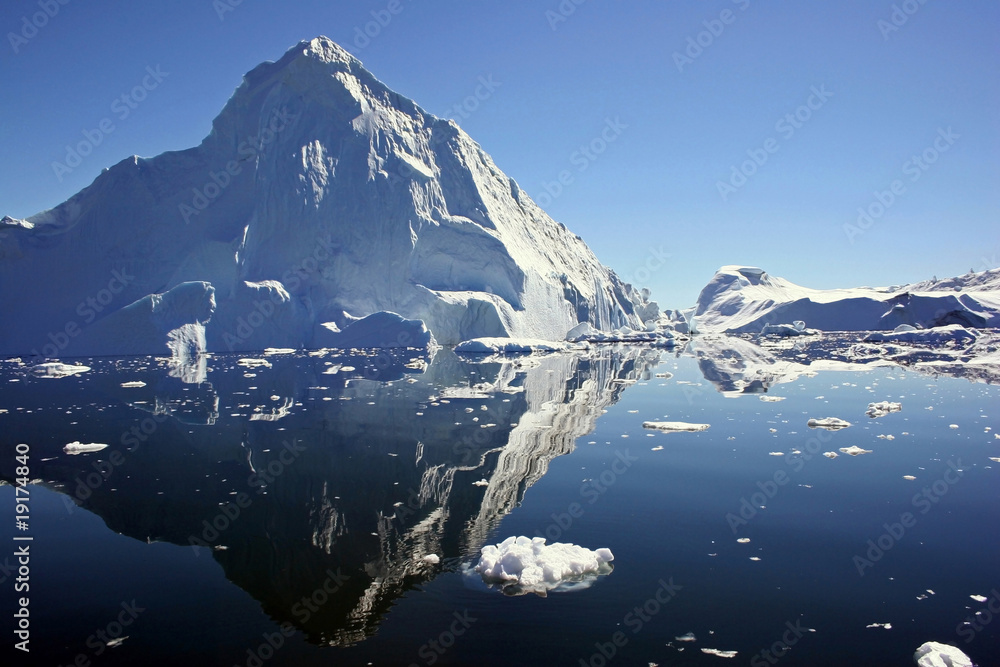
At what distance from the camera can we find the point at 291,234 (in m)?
27.5

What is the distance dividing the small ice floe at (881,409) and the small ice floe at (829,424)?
987 millimetres

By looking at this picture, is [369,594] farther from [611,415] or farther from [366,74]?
[366,74]

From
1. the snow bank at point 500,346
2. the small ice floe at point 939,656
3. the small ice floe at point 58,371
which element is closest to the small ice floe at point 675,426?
the small ice floe at point 939,656

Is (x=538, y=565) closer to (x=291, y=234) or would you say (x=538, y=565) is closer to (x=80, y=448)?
(x=80, y=448)

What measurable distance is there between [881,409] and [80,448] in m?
11.8

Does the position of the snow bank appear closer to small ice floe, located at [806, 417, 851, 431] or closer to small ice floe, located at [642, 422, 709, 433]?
small ice floe, located at [642, 422, 709, 433]

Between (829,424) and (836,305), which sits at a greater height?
(836,305)

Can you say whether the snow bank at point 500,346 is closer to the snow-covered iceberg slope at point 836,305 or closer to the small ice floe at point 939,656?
the small ice floe at point 939,656

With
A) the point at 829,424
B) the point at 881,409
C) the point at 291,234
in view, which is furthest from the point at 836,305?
the point at 829,424

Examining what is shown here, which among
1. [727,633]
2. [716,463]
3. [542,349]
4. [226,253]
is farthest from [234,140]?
[727,633]

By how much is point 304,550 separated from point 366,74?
30102 millimetres

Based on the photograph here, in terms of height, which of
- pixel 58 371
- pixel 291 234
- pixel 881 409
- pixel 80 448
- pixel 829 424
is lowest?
pixel 80 448

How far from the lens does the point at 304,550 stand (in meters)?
4.51

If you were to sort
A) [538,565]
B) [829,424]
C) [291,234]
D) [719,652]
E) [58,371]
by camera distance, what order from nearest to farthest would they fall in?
[719,652], [538,565], [829,424], [58,371], [291,234]
